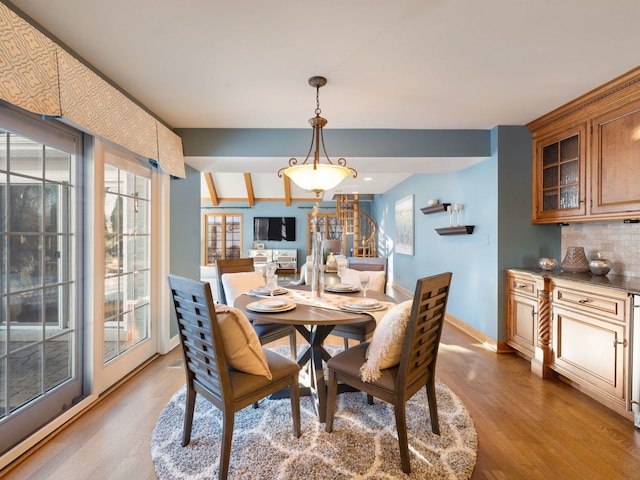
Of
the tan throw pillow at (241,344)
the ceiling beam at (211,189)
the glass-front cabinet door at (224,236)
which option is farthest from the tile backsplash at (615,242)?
the glass-front cabinet door at (224,236)

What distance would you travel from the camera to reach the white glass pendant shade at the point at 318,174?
86.6 inches

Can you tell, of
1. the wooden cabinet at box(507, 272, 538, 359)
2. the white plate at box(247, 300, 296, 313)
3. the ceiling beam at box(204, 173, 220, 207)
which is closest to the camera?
the white plate at box(247, 300, 296, 313)

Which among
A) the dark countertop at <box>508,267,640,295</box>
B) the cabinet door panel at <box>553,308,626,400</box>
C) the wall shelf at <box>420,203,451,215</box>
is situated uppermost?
the wall shelf at <box>420,203,451,215</box>

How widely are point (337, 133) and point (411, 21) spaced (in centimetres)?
172

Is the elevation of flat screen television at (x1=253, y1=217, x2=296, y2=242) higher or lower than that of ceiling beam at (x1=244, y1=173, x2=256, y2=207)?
lower

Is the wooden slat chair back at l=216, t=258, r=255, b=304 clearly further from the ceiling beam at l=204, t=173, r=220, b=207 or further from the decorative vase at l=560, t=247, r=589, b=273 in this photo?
the ceiling beam at l=204, t=173, r=220, b=207

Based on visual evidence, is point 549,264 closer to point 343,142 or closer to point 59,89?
point 343,142

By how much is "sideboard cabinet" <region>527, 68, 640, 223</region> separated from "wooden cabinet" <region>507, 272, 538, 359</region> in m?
0.68

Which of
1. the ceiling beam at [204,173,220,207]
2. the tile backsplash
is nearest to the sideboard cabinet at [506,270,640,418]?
the tile backsplash

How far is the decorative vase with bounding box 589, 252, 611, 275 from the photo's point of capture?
252cm

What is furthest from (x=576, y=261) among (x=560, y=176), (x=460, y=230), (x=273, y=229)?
(x=273, y=229)

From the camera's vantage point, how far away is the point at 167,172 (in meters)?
2.94

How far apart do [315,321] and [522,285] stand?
2.31 metres

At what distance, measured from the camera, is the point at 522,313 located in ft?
9.71
